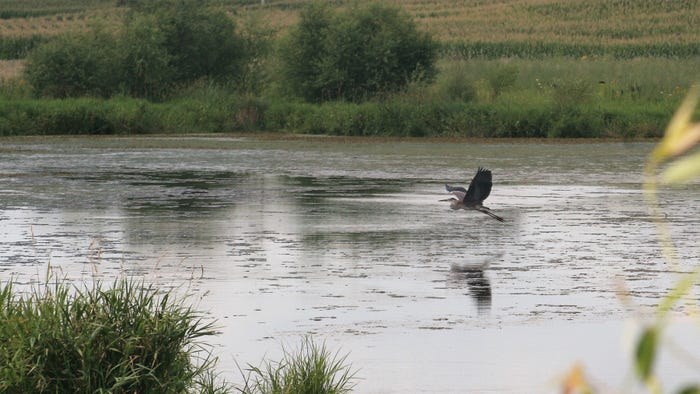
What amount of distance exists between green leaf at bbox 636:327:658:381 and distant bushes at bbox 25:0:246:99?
42.3 metres

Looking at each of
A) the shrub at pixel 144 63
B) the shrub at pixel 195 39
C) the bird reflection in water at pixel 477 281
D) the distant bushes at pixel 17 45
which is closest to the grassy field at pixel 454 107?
the shrub at pixel 144 63

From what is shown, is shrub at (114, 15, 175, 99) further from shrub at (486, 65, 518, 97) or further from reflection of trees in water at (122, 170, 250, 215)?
reflection of trees in water at (122, 170, 250, 215)

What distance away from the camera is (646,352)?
117cm

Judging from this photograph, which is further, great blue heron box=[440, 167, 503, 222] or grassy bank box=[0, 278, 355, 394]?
great blue heron box=[440, 167, 503, 222]

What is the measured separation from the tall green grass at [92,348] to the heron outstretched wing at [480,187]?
9513 millimetres

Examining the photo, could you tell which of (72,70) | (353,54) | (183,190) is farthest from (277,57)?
(183,190)

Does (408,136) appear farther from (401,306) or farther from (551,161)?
(401,306)

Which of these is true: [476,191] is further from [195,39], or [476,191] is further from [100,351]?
[195,39]

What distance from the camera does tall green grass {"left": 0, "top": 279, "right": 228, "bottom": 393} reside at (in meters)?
6.29

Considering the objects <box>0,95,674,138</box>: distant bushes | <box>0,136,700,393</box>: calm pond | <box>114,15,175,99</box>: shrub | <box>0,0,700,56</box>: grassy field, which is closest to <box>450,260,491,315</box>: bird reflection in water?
<box>0,136,700,393</box>: calm pond

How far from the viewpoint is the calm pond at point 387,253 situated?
356 inches

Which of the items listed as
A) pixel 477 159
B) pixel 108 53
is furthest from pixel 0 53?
pixel 477 159

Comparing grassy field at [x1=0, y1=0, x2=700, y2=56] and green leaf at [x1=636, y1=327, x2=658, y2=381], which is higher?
green leaf at [x1=636, y1=327, x2=658, y2=381]

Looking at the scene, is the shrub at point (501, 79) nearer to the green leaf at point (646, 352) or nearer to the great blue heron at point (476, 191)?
the great blue heron at point (476, 191)
